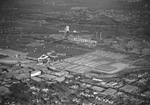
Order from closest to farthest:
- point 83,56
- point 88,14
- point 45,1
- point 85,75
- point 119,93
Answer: point 119,93, point 85,75, point 83,56, point 88,14, point 45,1

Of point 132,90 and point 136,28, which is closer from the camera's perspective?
point 132,90

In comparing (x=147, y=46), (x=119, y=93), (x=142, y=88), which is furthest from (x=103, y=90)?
(x=147, y=46)

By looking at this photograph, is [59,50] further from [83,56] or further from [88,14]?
[88,14]

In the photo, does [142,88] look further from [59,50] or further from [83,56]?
[59,50]

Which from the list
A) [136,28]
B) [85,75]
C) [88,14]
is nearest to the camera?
[85,75]

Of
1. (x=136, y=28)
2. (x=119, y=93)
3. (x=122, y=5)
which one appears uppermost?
(x=122, y=5)

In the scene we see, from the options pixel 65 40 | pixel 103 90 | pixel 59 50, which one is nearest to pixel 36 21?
pixel 65 40

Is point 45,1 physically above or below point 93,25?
above
